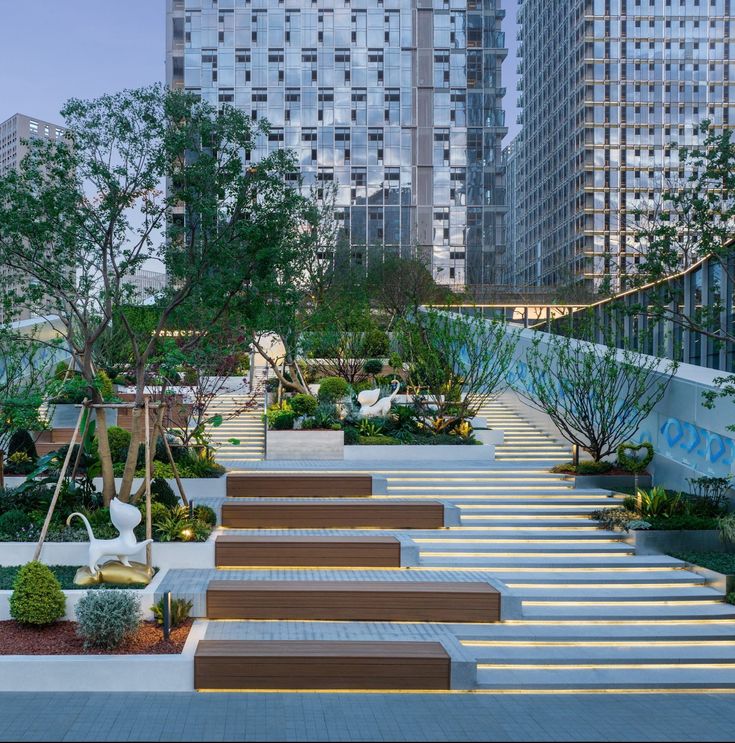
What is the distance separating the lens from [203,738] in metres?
7.04

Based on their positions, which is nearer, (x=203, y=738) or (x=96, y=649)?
(x=203, y=738)

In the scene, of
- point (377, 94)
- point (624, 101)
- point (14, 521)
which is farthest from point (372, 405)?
point (624, 101)

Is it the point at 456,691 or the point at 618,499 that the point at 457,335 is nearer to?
the point at 618,499

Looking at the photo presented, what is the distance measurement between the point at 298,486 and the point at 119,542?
4.35 meters

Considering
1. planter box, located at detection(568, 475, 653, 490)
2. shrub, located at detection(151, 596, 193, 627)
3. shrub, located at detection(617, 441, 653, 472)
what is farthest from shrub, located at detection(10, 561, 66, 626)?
shrub, located at detection(617, 441, 653, 472)

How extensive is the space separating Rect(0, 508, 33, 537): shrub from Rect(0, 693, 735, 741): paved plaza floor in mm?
3890

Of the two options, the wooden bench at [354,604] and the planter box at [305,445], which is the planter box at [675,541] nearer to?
the wooden bench at [354,604]

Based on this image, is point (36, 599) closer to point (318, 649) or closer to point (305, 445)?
point (318, 649)

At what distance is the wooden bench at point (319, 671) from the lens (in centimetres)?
816

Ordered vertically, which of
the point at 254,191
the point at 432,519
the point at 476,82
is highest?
the point at 476,82

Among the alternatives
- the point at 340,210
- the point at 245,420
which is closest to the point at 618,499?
the point at 245,420

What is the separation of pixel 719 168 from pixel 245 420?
13.6 metres

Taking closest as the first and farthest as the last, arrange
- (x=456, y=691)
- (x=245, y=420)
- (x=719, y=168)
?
(x=456, y=691)
(x=719, y=168)
(x=245, y=420)

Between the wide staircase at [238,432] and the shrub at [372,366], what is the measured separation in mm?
3632
